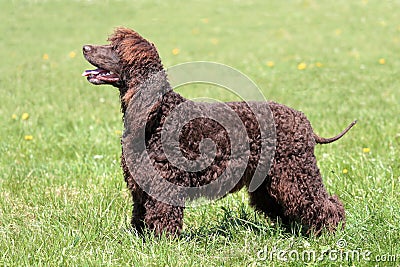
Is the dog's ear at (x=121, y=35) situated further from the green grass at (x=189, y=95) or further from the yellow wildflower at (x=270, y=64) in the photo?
the yellow wildflower at (x=270, y=64)

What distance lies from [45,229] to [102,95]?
4995 mm

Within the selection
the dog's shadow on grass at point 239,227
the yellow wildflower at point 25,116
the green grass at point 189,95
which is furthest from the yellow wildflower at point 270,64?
the dog's shadow on grass at point 239,227

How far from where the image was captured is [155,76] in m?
3.63

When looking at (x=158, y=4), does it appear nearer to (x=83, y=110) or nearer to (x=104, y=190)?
(x=83, y=110)

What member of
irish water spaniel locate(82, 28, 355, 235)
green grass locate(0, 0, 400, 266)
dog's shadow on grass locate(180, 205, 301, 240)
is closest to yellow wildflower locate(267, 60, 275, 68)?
green grass locate(0, 0, 400, 266)

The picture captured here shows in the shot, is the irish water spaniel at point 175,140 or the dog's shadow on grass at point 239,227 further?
the dog's shadow on grass at point 239,227

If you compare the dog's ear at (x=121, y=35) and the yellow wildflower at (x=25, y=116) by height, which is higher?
the dog's ear at (x=121, y=35)

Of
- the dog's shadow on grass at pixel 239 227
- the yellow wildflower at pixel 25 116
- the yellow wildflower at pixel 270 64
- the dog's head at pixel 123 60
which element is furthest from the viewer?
the yellow wildflower at pixel 270 64

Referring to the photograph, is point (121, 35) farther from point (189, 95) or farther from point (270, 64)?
point (270, 64)

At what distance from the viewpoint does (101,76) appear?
367 centimetres

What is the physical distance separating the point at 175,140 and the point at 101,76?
2.15ft

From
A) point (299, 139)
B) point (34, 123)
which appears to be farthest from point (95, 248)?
point (34, 123)

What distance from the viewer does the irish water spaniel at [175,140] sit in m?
3.63

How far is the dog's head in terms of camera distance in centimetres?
361
